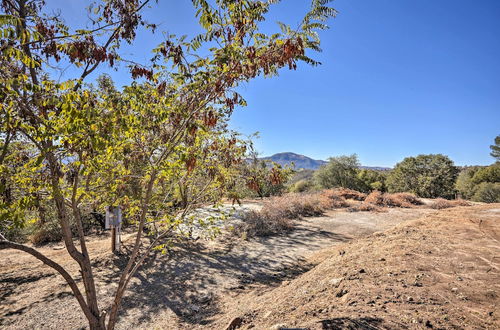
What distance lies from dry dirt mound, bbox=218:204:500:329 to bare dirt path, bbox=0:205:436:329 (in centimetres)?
115

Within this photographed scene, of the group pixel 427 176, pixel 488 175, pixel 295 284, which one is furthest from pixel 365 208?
pixel 488 175

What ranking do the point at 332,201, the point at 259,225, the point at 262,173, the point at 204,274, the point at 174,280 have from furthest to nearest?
the point at 332,201
the point at 259,225
the point at 204,274
the point at 174,280
the point at 262,173

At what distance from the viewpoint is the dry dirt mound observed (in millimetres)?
2854

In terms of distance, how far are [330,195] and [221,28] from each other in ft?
53.6

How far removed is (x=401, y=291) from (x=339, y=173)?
113 feet

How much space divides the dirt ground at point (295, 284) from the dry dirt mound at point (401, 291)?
0.05ft

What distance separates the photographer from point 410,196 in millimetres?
17656

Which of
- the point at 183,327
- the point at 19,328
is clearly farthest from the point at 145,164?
the point at 19,328

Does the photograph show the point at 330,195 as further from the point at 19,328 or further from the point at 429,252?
the point at 19,328

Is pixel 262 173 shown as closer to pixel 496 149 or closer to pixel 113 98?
pixel 113 98

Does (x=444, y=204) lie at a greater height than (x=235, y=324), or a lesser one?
greater

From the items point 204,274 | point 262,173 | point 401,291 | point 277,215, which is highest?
point 262,173

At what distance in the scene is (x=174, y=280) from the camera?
679cm

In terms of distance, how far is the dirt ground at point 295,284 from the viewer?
3.15 metres
